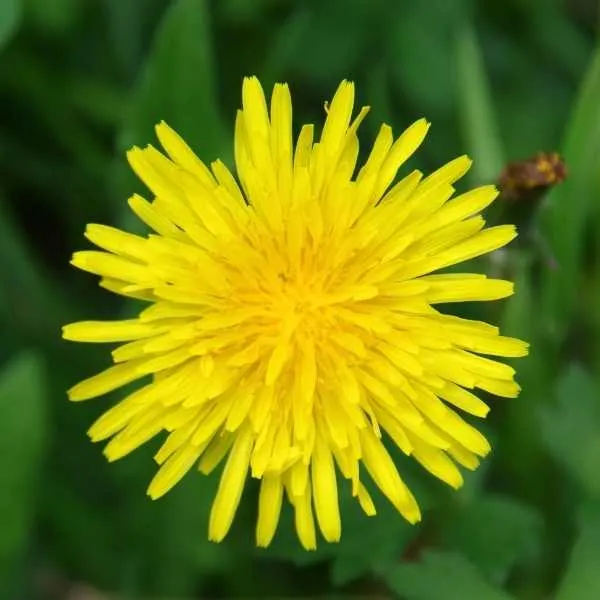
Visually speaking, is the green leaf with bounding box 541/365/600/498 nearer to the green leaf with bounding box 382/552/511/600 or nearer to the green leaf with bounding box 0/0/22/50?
the green leaf with bounding box 382/552/511/600

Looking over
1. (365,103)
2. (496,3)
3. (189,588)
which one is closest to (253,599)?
(189,588)

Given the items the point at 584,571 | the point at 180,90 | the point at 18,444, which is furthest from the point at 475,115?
the point at 18,444

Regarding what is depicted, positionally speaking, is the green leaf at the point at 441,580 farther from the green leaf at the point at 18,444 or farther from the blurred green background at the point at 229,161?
the green leaf at the point at 18,444

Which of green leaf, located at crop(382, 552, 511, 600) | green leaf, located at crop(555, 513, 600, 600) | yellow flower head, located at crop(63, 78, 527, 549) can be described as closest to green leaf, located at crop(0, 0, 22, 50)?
yellow flower head, located at crop(63, 78, 527, 549)

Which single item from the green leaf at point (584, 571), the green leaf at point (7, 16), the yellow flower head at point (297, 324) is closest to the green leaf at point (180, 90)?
the green leaf at point (7, 16)

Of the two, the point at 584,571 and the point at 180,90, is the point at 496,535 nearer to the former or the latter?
the point at 584,571

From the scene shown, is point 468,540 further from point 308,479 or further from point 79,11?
point 79,11
